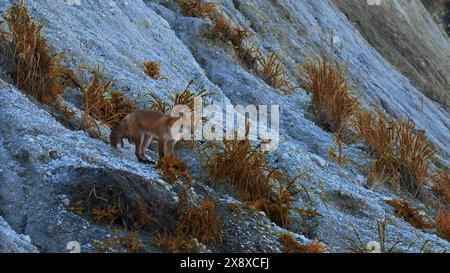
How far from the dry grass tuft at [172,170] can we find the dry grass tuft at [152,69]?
8.15ft

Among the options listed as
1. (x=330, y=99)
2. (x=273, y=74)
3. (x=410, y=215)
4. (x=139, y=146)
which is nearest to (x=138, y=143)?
(x=139, y=146)

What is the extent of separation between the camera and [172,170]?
6.27 meters

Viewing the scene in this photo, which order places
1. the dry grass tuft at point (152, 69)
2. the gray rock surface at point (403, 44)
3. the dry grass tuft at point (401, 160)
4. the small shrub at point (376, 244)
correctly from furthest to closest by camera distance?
the gray rock surface at point (403, 44) → the dry grass tuft at point (401, 160) → the dry grass tuft at point (152, 69) → the small shrub at point (376, 244)

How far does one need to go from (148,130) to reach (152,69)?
2.24m

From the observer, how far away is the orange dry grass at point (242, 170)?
6.91 m

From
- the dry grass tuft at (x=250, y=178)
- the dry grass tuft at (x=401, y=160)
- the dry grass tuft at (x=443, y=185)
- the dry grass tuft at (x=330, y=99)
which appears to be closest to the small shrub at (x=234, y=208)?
the dry grass tuft at (x=250, y=178)

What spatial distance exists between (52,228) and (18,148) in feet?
2.93

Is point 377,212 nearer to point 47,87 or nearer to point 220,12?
point 47,87

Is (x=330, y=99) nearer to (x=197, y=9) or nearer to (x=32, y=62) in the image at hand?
(x=197, y=9)

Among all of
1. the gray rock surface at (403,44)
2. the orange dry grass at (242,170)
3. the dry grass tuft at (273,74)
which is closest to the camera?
the orange dry grass at (242,170)

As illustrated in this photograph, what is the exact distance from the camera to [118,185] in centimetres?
570

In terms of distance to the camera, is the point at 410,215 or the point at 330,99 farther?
the point at 330,99

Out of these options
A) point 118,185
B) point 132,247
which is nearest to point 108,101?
point 118,185

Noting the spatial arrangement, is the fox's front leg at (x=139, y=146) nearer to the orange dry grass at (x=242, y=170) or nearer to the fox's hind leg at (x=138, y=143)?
the fox's hind leg at (x=138, y=143)
